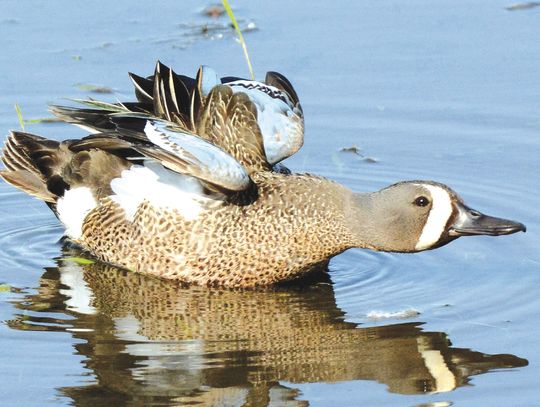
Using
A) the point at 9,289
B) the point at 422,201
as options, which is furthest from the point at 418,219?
the point at 9,289

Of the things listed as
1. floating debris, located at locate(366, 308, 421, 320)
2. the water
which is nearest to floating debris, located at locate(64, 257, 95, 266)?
the water

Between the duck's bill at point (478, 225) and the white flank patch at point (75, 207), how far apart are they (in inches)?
99.7

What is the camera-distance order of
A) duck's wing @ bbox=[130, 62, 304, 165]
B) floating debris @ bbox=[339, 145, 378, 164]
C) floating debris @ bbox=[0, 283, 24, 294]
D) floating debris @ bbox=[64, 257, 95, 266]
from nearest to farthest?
1. floating debris @ bbox=[0, 283, 24, 294]
2. duck's wing @ bbox=[130, 62, 304, 165]
3. floating debris @ bbox=[64, 257, 95, 266]
4. floating debris @ bbox=[339, 145, 378, 164]

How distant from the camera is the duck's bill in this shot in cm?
Answer: 877

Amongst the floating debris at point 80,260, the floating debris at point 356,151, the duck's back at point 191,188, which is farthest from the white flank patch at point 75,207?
the floating debris at point 356,151

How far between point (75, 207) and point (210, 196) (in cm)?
112

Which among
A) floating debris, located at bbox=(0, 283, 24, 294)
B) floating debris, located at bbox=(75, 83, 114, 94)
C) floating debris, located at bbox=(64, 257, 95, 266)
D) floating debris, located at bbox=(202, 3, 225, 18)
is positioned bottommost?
floating debris, located at bbox=(0, 283, 24, 294)

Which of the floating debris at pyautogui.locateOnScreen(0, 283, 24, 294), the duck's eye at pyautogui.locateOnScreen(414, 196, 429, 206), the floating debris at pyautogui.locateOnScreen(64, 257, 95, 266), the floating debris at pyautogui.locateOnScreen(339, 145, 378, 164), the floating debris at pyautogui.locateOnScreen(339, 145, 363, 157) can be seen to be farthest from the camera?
the floating debris at pyautogui.locateOnScreen(339, 145, 363, 157)

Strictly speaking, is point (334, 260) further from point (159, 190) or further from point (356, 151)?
point (356, 151)

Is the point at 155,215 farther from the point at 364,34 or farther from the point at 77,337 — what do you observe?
the point at 364,34

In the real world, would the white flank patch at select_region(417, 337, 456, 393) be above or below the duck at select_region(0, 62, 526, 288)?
below

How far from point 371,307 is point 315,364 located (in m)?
0.99

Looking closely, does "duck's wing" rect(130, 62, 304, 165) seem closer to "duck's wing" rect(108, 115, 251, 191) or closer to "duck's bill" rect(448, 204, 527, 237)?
"duck's wing" rect(108, 115, 251, 191)

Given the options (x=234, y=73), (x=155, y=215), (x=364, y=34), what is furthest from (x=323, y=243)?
(x=364, y=34)
